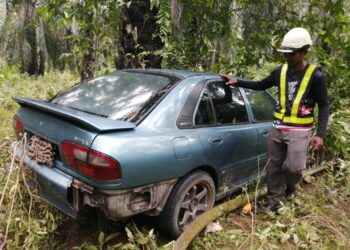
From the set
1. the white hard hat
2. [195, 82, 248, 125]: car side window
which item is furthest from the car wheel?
the white hard hat

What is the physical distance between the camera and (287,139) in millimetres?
3697

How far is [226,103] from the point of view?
396 cm

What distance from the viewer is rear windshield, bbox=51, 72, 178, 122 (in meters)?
3.23

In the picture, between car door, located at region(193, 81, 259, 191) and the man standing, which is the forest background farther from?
car door, located at region(193, 81, 259, 191)

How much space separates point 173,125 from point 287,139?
128 cm

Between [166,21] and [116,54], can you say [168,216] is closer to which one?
[166,21]

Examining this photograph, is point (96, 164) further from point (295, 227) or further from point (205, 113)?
point (295, 227)

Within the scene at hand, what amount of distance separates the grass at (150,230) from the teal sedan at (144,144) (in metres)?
0.22

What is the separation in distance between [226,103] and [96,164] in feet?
5.99

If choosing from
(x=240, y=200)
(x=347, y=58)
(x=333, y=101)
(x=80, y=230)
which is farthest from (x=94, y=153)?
(x=347, y=58)

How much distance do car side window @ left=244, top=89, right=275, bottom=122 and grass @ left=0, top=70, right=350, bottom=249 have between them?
1082 millimetres

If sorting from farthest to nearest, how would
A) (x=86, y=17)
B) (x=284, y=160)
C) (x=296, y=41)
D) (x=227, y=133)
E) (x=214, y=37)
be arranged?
(x=214, y=37), (x=86, y=17), (x=284, y=160), (x=227, y=133), (x=296, y=41)

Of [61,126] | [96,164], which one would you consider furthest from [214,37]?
[96,164]

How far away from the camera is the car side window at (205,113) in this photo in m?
3.53
